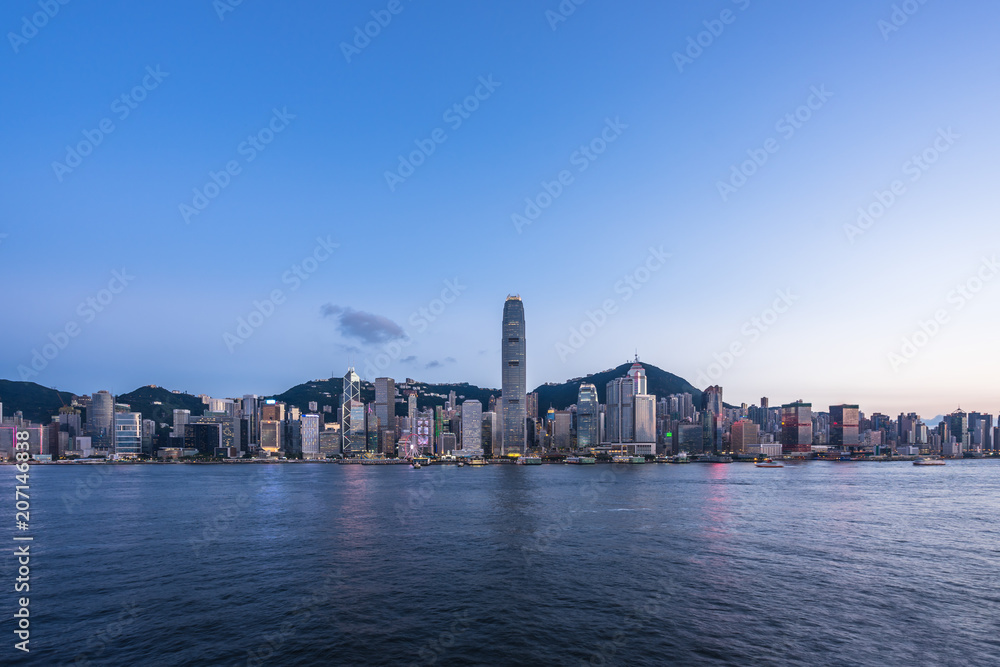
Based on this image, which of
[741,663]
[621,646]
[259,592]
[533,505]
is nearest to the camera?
[741,663]

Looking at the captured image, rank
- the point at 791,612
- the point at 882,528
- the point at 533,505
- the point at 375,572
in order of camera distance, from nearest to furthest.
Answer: the point at 791,612 < the point at 375,572 < the point at 882,528 < the point at 533,505

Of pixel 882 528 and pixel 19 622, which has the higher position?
pixel 19 622

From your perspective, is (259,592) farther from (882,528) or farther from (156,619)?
(882,528)

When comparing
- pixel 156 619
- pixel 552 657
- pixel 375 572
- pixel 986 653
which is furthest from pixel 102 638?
pixel 986 653

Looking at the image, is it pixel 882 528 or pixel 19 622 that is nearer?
pixel 19 622

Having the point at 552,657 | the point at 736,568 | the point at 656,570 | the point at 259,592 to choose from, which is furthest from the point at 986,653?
the point at 259,592

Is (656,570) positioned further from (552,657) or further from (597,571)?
(552,657)
